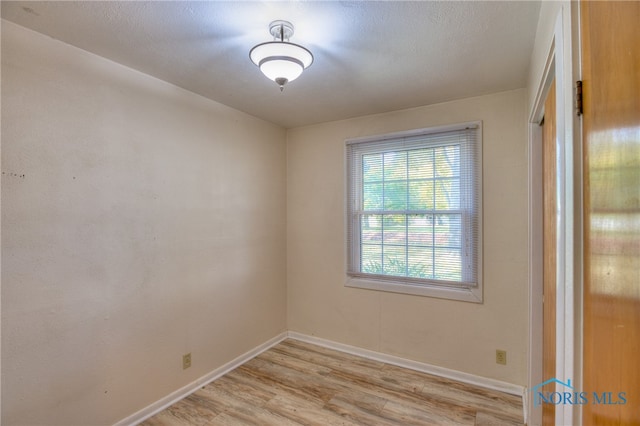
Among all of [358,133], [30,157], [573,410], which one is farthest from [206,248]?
[573,410]

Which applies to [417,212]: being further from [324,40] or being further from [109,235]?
Result: [109,235]

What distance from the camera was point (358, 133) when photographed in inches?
129

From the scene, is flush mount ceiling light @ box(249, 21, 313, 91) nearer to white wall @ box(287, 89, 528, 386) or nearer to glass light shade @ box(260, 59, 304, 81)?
glass light shade @ box(260, 59, 304, 81)

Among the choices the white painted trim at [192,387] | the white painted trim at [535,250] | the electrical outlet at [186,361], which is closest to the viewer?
the white painted trim at [535,250]

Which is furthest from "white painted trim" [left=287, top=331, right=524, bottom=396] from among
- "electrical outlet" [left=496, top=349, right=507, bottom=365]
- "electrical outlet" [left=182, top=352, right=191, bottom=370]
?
"electrical outlet" [left=182, top=352, right=191, bottom=370]

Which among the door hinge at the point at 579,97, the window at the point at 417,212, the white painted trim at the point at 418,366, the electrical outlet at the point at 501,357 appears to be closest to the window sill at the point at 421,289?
the window at the point at 417,212

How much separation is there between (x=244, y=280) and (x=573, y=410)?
2.72 meters

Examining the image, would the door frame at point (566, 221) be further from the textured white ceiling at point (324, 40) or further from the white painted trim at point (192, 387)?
the white painted trim at point (192, 387)

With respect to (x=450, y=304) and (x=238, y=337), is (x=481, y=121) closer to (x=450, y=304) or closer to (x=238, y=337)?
(x=450, y=304)

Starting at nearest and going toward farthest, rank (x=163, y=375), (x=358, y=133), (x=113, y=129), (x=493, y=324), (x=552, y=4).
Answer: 1. (x=552, y=4)
2. (x=113, y=129)
3. (x=163, y=375)
4. (x=493, y=324)
5. (x=358, y=133)

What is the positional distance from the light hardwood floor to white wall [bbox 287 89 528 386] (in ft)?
0.90

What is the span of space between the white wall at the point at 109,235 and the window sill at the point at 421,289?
4.05 ft

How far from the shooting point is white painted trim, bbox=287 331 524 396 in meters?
2.56

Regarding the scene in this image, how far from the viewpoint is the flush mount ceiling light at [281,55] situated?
1.61m
